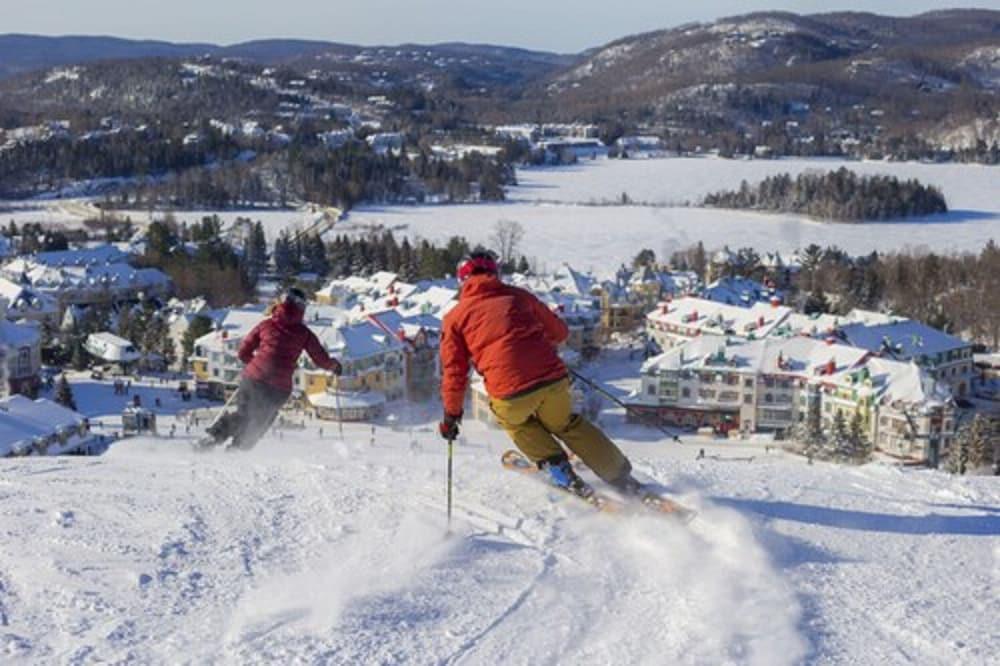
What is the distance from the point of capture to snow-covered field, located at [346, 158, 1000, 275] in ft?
126

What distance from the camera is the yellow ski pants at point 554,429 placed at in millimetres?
4184

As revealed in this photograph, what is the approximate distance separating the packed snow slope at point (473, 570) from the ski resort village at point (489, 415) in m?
0.01

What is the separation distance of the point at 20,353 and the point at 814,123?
8335cm

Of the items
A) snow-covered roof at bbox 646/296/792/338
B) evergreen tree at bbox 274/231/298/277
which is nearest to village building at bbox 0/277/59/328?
evergreen tree at bbox 274/231/298/277

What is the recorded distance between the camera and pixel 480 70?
16062 centimetres

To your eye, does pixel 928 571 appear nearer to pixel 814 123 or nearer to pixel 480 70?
pixel 814 123

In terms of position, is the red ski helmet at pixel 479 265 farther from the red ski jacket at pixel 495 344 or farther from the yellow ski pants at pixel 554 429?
the yellow ski pants at pixel 554 429

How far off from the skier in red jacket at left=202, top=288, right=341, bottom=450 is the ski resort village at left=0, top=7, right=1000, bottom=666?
0.02m

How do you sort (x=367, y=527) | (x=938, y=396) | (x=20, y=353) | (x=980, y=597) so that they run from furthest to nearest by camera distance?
(x=20, y=353)
(x=938, y=396)
(x=367, y=527)
(x=980, y=597)

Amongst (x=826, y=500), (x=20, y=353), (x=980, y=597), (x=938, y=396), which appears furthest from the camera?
(x=20, y=353)

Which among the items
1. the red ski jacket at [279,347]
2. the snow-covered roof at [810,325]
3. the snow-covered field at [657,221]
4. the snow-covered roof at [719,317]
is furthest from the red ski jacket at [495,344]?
the snow-covered field at [657,221]

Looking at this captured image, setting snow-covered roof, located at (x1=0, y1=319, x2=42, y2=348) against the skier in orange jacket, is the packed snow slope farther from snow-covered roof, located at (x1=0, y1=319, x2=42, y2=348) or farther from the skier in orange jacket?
snow-covered roof, located at (x1=0, y1=319, x2=42, y2=348)

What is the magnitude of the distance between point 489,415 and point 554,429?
3.25 metres

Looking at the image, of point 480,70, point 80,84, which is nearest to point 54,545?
point 80,84
